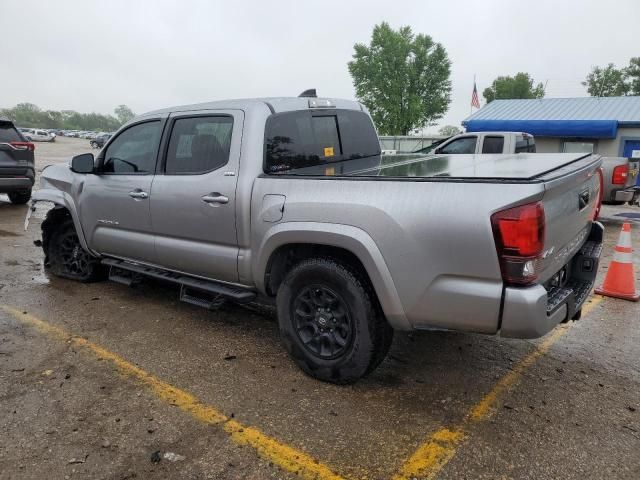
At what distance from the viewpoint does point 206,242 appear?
3818 mm

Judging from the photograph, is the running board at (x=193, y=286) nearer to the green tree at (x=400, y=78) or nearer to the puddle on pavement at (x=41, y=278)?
the puddle on pavement at (x=41, y=278)

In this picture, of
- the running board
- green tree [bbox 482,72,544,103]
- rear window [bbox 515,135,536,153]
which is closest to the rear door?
rear window [bbox 515,135,536,153]

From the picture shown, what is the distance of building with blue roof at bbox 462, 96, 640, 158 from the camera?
20.3 metres

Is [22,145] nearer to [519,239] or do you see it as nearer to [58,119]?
[519,239]

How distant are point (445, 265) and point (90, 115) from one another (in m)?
159

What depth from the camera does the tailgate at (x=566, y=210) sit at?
102 inches

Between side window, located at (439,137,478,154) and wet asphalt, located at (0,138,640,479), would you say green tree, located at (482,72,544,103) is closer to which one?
side window, located at (439,137,478,154)

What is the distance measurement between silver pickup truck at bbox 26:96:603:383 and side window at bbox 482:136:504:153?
718 centimetres

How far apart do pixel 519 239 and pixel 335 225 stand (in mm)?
1042

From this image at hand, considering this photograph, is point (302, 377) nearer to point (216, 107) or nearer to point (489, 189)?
point (489, 189)

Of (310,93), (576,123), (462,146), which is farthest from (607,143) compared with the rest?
(310,93)

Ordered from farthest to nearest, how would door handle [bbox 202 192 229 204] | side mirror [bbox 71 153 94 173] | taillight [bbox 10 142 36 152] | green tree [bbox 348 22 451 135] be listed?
1. green tree [bbox 348 22 451 135]
2. taillight [bbox 10 142 36 152]
3. side mirror [bbox 71 153 94 173]
4. door handle [bbox 202 192 229 204]

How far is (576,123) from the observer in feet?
66.8

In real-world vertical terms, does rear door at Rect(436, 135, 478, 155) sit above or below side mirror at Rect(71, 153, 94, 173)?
below
